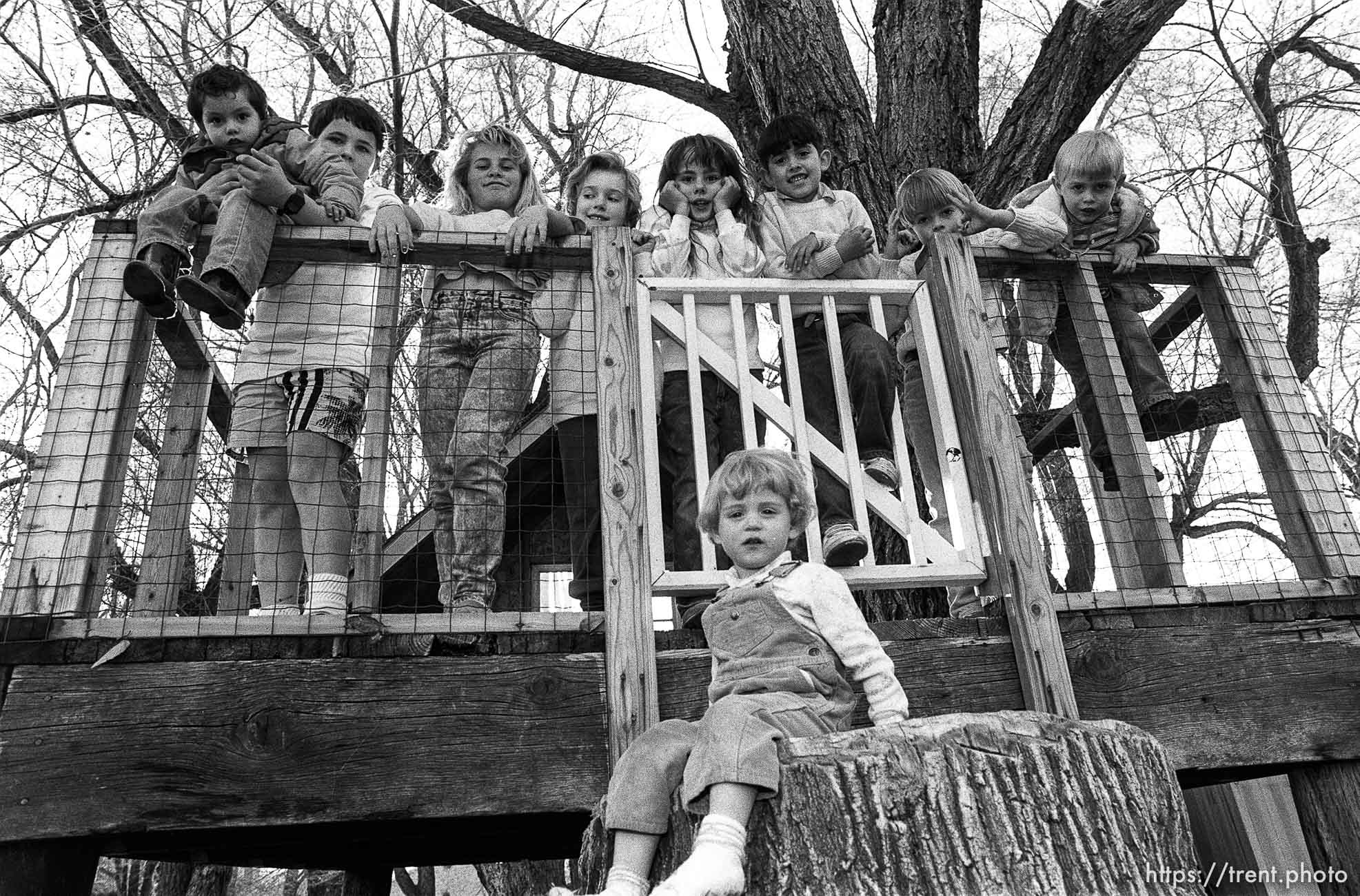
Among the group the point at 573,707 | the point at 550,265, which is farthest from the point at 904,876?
the point at 550,265

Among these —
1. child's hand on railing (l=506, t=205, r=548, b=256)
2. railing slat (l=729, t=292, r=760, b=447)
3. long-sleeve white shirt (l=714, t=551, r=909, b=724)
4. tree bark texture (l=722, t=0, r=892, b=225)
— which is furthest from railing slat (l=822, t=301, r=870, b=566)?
tree bark texture (l=722, t=0, r=892, b=225)

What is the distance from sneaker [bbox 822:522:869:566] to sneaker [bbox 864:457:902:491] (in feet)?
0.90

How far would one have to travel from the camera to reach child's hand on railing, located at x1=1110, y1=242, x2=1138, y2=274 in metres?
3.60

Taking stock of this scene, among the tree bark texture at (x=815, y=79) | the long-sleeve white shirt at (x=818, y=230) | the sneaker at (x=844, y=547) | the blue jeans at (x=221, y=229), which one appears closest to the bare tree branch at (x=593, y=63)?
the tree bark texture at (x=815, y=79)

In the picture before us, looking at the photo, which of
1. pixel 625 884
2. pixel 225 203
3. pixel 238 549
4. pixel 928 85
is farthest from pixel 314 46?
pixel 625 884

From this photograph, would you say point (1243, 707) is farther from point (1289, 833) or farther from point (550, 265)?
point (550, 265)

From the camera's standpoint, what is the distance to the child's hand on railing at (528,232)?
3215 millimetres

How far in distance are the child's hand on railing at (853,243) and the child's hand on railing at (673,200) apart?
29.5 inches

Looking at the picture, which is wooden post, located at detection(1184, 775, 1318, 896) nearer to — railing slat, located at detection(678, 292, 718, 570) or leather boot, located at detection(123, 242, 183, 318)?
railing slat, located at detection(678, 292, 718, 570)

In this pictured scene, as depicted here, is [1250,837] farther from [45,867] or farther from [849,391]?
[45,867]

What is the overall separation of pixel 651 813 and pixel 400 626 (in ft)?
3.64

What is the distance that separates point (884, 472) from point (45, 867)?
2486 mm

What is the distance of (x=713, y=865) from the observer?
1601 mm

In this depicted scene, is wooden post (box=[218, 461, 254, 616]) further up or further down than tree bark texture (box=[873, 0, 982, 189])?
further down
